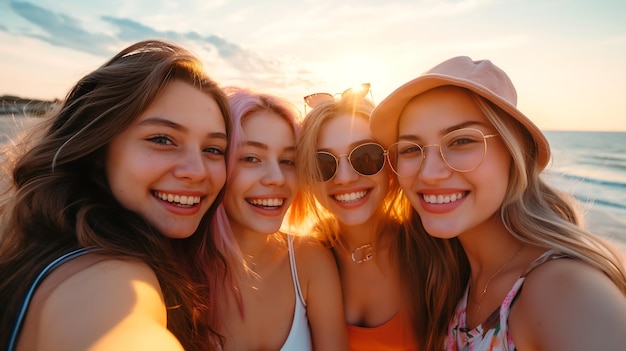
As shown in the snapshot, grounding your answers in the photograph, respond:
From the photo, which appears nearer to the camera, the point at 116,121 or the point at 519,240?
the point at 116,121

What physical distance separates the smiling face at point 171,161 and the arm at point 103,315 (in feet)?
2.29

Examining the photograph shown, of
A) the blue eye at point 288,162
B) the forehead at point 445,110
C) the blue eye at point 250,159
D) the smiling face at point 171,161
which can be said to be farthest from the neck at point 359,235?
the smiling face at point 171,161

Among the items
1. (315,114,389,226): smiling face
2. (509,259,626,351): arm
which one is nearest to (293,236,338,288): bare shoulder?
(315,114,389,226): smiling face

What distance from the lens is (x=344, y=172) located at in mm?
3109

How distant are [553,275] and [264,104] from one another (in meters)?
2.31

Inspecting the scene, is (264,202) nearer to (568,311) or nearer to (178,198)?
(178,198)

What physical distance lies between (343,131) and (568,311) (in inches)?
79.4

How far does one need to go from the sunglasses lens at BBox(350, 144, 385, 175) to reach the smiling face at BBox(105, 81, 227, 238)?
1.10 metres

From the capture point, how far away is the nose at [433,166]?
2.34 metres

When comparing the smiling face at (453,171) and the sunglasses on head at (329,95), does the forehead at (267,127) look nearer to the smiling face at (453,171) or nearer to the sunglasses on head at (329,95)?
the sunglasses on head at (329,95)

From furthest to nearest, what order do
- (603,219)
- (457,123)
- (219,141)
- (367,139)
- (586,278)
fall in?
(603,219), (367,139), (219,141), (457,123), (586,278)

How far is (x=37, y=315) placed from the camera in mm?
1456

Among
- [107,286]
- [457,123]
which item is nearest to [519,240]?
[457,123]

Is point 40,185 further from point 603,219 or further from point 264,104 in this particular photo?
point 603,219
